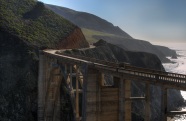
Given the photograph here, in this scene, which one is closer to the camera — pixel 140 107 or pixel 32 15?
pixel 140 107

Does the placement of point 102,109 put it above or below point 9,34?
below

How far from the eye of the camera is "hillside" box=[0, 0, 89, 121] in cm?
5067

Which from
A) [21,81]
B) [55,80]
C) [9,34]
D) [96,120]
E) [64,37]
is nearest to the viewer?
[96,120]

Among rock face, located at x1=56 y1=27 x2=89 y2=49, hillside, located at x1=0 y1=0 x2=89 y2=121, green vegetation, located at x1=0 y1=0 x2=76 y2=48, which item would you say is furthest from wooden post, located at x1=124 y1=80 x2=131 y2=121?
rock face, located at x1=56 y1=27 x2=89 y2=49

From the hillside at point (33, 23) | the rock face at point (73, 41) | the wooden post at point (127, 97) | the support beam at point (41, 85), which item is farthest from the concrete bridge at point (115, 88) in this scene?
the rock face at point (73, 41)

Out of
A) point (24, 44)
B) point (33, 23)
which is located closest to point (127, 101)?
point (24, 44)

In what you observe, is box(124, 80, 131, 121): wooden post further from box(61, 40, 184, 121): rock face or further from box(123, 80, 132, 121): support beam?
box(61, 40, 184, 121): rock face

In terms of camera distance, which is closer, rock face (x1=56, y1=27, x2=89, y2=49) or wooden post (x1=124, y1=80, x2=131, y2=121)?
wooden post (x1=124, y1=80, x2=131, y2=121)

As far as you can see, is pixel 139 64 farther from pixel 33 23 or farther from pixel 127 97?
pixel 127 97

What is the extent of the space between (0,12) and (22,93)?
97.0 feet

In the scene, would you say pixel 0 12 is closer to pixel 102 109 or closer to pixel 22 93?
pixel 22 93

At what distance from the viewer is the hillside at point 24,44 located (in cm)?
5067

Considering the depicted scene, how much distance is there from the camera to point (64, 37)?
7419 cm

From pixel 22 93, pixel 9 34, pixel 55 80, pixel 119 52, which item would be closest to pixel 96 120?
pixel 55 80
